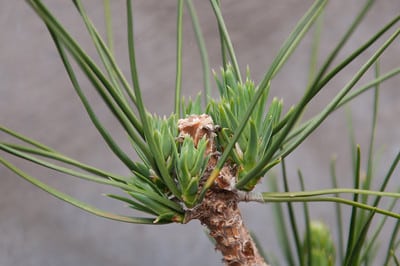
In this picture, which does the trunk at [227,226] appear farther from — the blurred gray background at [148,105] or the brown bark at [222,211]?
the blurred gray background at [148,105]

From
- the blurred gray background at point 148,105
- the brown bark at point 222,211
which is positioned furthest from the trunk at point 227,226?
the blurred gray background at point 148,105

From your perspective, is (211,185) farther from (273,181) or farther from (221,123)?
(273,181)

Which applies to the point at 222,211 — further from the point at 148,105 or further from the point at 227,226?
the point at 148,105

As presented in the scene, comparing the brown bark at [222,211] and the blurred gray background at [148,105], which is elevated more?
the blurred gray background at [148,105]

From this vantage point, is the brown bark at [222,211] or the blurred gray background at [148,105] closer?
the brown bark at [222,211]

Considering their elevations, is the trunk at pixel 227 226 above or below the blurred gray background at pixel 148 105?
below

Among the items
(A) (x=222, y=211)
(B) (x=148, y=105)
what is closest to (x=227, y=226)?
(A) (x=222, y=211)
